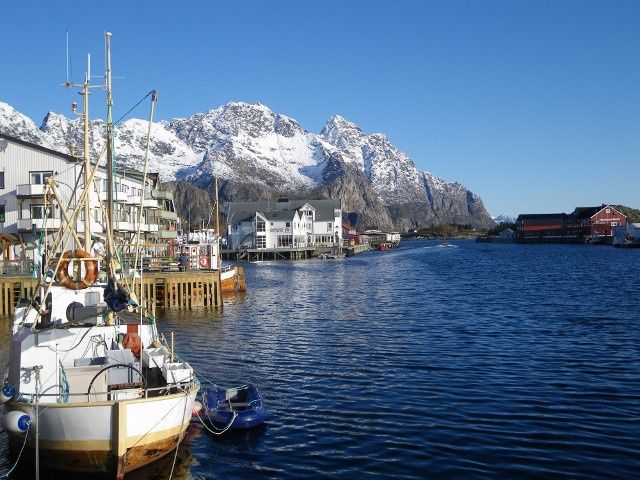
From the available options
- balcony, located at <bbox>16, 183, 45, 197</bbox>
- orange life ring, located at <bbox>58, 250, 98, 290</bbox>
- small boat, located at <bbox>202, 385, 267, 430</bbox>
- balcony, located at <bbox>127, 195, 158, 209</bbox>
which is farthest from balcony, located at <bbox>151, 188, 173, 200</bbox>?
small boat, located at <bbox>202, 385, 267, 430</bbox>

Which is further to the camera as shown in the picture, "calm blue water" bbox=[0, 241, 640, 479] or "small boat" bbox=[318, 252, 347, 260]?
"small boat" bbox=[318, 252, 347, 260]

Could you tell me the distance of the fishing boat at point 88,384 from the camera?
1573cm

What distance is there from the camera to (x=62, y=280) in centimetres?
2031

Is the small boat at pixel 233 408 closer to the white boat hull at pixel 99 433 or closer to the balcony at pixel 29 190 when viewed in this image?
the white boat hull at pixel 99 433

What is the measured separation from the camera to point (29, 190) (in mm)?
59469

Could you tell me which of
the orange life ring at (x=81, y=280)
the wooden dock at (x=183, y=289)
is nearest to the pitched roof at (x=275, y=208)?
the wooden dock at (x=183, y=289)

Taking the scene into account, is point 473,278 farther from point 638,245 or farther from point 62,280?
point 638,245

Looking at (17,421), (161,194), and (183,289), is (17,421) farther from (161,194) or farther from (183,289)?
(161,194)

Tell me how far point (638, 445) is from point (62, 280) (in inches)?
740

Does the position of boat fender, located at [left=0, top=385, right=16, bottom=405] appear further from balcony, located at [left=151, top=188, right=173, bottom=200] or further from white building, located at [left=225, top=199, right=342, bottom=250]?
white building, located at [left=225, top=199, right=342, bottom=250]

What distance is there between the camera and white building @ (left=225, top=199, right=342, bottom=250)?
158 metres

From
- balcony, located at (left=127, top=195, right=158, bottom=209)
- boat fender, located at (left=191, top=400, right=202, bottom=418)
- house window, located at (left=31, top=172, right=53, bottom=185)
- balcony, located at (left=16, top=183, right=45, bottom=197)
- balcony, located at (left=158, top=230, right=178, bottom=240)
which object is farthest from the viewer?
balcony, located at (left=158, top=230, right=178, bottom=240)

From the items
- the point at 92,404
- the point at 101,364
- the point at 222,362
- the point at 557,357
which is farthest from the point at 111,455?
the point at 557,357

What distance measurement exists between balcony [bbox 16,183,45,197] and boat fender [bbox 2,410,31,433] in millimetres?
46976
